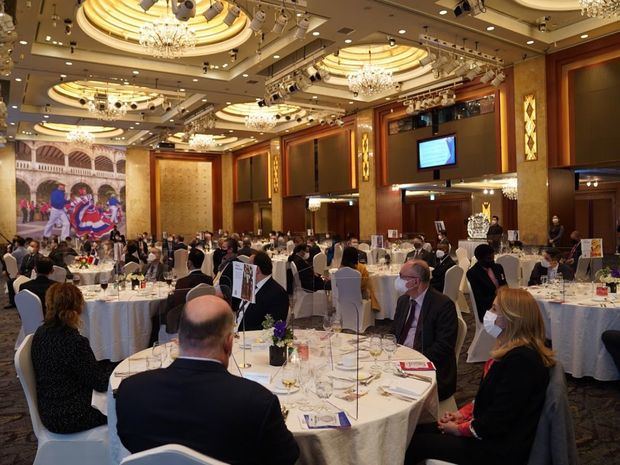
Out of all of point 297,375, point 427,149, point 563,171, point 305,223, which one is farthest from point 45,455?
point 305,223

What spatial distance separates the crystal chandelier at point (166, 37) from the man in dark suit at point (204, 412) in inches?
312

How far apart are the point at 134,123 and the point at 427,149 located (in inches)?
376

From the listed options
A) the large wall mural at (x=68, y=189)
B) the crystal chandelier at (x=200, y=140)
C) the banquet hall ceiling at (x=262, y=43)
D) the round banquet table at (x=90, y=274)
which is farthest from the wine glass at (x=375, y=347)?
the large wall mural at (x=68, y=189)

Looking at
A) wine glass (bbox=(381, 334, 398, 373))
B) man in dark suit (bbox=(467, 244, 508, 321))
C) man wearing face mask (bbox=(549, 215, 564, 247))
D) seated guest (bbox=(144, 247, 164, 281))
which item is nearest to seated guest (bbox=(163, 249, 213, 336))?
seated guest (bbox=(144, 247, 164, 281))

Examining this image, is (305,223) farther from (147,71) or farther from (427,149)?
(147,71)

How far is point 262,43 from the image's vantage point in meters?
10.5

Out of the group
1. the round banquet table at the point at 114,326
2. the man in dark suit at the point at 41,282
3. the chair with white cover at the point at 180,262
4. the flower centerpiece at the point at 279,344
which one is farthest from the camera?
the chair with white cover at the point at 180,262

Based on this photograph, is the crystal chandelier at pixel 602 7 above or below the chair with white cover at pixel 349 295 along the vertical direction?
above

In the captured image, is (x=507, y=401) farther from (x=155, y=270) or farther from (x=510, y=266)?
(x=510, y=266)

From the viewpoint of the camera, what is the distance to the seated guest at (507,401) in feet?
7.02

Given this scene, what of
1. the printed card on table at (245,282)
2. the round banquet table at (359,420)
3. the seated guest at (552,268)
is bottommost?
the round banquet table at (359,420)

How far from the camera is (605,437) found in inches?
143

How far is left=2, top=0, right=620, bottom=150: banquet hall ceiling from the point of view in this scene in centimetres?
872

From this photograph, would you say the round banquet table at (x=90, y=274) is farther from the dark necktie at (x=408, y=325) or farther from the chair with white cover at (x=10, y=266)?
the dark necktie at (x=408, y=325)
